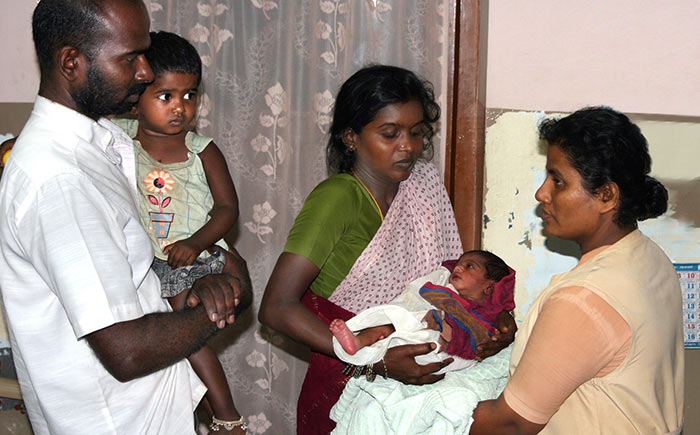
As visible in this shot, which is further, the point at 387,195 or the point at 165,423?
the point at 387,195

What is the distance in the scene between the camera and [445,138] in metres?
3.05

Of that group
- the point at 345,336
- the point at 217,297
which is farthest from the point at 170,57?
the point at 345,336

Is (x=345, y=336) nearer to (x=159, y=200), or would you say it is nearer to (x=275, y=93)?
(x=159, y=200)

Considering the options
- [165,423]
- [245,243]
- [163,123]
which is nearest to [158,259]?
[163,123]

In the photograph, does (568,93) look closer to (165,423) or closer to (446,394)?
(446,394)

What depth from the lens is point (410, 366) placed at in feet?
6.23

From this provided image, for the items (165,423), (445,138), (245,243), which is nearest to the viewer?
(165,423)

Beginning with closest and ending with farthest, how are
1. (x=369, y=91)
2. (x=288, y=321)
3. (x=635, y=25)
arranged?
1. (x=288, y=321)
2. (x=369, y=91)
3. (x=635, y=25)

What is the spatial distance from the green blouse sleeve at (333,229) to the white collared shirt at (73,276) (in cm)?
57

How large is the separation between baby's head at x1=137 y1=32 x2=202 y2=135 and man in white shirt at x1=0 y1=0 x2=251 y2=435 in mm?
518

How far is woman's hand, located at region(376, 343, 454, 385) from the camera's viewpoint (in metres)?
1.89

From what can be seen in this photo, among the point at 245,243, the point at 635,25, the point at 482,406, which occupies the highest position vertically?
the point at 635,25

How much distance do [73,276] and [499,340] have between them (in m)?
1.35

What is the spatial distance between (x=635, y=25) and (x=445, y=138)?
3.15 feet
